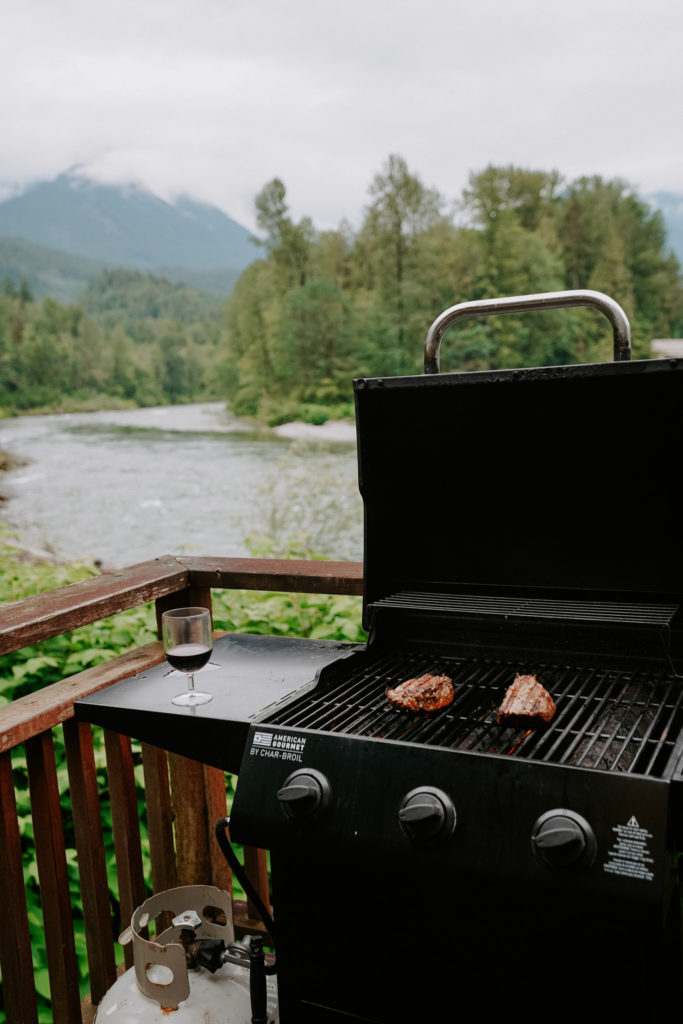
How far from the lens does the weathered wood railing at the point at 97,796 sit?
1521 mm

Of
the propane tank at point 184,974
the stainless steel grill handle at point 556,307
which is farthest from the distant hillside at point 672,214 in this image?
the propane tank at point 184,974

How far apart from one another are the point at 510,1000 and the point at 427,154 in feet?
46.9

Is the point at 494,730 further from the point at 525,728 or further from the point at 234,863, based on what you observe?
the point at 234,863

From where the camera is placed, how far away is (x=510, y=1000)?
109cm

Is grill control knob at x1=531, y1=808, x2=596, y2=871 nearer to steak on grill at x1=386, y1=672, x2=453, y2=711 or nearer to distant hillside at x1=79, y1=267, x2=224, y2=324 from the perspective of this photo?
steak on grill at x1=386, y1=672, x2=453, y2=711

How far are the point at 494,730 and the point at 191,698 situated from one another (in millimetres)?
586

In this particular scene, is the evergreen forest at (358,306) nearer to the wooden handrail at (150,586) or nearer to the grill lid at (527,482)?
the wooden handrail at (150,586)

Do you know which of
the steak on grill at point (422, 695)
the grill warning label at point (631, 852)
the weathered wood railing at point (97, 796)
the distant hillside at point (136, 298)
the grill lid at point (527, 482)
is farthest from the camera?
the distant hillside at point (136, 298)

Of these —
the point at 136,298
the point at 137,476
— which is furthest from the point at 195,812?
the point at 137,476

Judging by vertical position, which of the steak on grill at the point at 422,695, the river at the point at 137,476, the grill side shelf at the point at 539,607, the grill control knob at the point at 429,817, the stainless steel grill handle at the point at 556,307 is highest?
the stainless steel grill handle at the point at 556,307

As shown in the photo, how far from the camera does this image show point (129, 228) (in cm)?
1296

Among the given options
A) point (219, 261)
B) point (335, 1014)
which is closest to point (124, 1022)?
point (335, 1014)

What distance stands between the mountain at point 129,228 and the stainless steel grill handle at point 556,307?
33.8ft

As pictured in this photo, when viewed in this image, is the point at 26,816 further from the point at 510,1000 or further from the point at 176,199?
the point at 176,199
